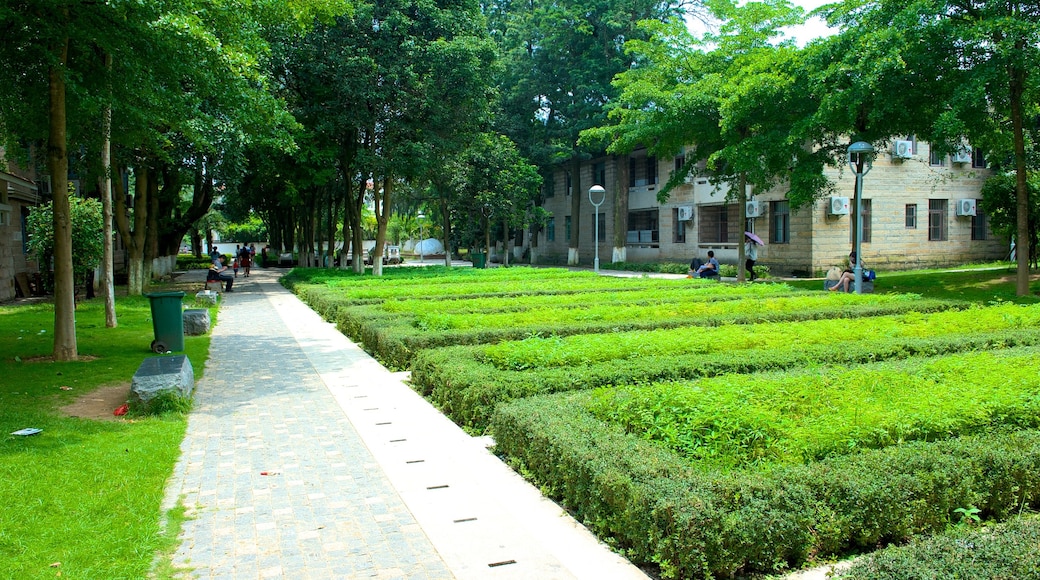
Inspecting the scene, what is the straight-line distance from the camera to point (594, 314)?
12820 mm

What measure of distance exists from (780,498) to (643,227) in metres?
38.9

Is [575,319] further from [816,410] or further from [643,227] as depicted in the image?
[643,227]

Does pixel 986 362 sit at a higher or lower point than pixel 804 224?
lower

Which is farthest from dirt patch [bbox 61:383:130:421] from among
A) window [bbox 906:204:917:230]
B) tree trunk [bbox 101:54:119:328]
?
window [bbox 906:204:917:230]

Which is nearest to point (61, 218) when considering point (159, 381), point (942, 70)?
point (159, 381)

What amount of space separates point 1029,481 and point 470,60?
2409 centimetres

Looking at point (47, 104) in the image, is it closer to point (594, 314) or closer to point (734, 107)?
point (594, 314)

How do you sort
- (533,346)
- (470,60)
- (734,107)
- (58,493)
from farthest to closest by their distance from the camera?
(470,60)
(734,107)
(533,346)
(58,493)

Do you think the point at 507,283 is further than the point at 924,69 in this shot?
Yes

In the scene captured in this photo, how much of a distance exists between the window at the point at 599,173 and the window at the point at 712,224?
8.52 metres

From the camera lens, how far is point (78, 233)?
1911 cm

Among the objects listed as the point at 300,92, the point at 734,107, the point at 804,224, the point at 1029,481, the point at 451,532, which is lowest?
the point at 451,532

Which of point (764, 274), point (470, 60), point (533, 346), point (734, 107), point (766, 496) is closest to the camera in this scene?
point (766, 496)

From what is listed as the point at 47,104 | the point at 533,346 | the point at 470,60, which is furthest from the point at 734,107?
the point at 47,104
